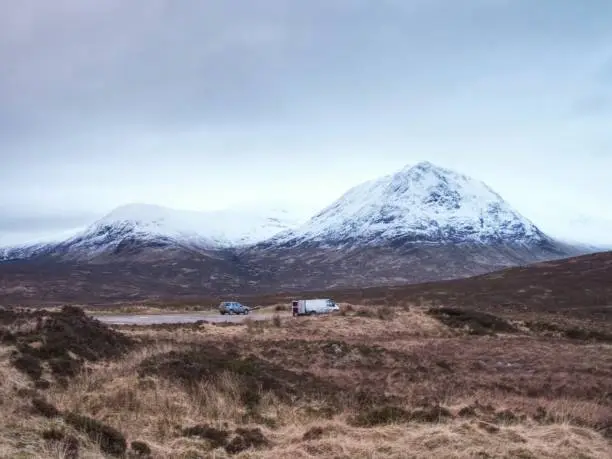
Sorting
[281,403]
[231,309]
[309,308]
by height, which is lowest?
[231,309]

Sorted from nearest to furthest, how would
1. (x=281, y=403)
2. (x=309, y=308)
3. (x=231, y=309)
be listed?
1. (x=281, y=403)
2. (x=309, y=308)
3. (x=231, y=309)

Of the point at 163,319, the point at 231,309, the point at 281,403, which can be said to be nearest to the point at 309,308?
the point at 231,309

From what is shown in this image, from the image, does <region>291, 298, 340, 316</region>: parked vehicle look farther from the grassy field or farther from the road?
the grassy field

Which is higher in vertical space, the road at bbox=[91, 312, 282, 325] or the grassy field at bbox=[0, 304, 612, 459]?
the grassy field at bbox=[0, 304, 612, 459]

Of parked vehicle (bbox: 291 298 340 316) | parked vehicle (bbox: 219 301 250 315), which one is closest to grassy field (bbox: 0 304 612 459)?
parked vehicle (bbox: 291 298 340 316)

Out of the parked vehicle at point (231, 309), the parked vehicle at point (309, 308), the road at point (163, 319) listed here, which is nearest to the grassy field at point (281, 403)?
the road at point (163, 319)

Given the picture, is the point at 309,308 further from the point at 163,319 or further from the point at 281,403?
the point at 281,403

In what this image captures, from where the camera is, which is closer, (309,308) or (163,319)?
(163,319)

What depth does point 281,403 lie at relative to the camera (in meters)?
13.4

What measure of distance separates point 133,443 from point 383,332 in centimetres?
2948

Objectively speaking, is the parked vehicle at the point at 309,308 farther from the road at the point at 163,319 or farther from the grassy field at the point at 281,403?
the grassy field at the point at 281,403

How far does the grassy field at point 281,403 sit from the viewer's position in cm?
977

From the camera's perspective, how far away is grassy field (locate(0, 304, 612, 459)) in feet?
32.0

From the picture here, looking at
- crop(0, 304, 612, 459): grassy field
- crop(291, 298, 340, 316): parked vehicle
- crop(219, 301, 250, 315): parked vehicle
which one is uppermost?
crop(0, 304, 612, 459): grassy field
